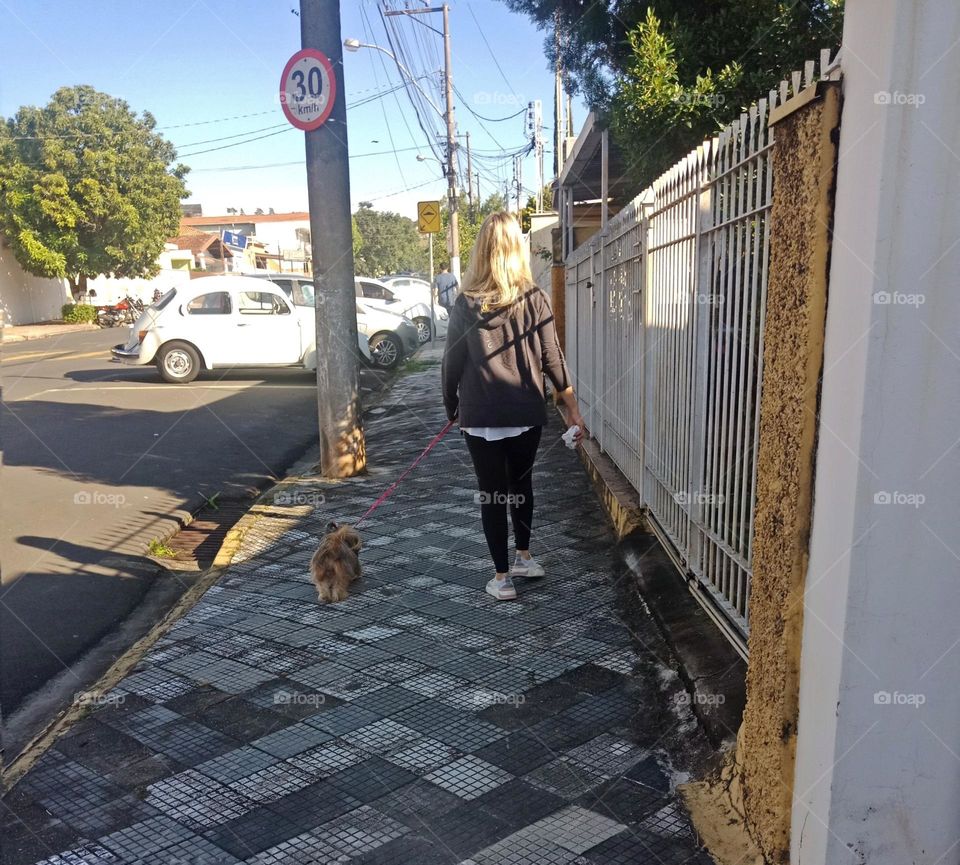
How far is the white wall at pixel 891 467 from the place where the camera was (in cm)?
174

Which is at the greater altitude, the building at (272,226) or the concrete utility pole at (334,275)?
the building at (272,226)

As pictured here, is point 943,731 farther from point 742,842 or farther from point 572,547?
point 572,547

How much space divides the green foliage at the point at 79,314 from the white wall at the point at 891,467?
41.1m

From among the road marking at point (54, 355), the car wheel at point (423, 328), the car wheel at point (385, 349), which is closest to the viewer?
the car wheel at point (385, 349)

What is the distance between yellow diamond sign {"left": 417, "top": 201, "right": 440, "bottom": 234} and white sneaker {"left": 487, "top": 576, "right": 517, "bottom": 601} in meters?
15.0

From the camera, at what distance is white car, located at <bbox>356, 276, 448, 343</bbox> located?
58.2ft

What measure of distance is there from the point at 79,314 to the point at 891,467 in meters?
41.6

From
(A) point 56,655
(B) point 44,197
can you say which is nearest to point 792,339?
(A) point 56,655

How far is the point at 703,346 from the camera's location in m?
3.68
